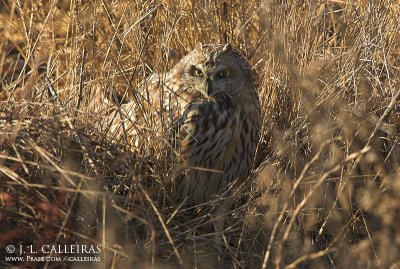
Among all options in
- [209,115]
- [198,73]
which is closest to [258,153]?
[209,115]

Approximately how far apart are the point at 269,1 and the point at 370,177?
0.84 meters

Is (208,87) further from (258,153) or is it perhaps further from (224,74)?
(258,153)

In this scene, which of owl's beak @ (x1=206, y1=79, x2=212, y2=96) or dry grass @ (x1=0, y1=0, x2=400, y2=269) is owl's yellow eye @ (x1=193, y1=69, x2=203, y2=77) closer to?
owl's beak @ (x1=206, y1=79, x2=212, y2=96)

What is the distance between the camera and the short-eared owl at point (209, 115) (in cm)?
334

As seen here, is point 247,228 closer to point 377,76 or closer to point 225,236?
point 225,236

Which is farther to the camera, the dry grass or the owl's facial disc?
the owl's facial disc

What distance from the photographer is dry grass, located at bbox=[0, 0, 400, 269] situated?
2.76m

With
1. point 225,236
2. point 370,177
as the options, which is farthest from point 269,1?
point 225,236

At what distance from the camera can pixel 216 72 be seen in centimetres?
335

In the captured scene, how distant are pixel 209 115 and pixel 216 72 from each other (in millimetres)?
168

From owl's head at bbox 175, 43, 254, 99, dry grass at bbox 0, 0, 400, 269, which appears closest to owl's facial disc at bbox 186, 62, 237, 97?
owl's head at bbox 175, 43, 254, 99

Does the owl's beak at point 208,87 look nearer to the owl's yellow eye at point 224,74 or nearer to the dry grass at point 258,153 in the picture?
the owl's yellow eye at point 224,74

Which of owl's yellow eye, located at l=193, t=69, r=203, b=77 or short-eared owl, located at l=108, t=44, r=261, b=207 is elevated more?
owl's yellow eye, located at l=193, t=69, r=203, b=77

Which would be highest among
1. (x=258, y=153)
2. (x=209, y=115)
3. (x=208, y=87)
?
(x=208, y=87)
